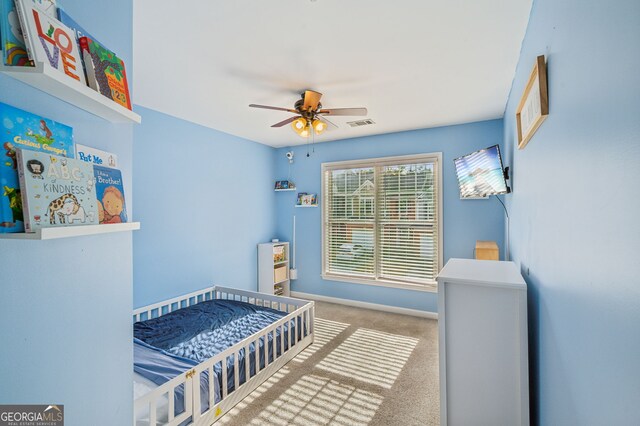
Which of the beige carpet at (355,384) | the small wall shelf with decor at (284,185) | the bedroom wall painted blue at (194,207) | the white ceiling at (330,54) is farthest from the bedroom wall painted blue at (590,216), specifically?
the small wall shelf with decor at (284,185)

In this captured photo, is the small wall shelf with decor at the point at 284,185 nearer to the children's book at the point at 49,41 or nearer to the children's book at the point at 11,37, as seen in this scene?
the children's book at the point at 49,41

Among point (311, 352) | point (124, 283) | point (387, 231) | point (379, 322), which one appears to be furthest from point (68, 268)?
point (387, 231)

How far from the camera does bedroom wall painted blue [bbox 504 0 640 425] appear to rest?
2.02ft

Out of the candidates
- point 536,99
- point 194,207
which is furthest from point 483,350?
point 194,207

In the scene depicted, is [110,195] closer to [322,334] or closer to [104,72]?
[104,72]

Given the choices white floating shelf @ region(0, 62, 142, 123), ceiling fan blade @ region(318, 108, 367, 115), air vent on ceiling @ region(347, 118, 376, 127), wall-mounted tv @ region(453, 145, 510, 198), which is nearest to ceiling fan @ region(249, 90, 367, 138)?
ceiling fan blade @ region(318, 108, 367, 115)

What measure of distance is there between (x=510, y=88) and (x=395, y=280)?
273cm

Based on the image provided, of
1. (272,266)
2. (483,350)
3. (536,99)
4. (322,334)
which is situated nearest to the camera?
(536,99)

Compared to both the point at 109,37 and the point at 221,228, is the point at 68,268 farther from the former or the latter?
the point at 221,228

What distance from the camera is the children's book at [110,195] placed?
987 mm

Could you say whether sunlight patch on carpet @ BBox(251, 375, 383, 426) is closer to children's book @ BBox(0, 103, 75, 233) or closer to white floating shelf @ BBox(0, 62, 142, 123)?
children's book @ BBox(0, 103, 75, 233)

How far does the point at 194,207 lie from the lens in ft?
12.5

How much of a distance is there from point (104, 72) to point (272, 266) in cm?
388

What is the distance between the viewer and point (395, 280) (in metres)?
4.27
